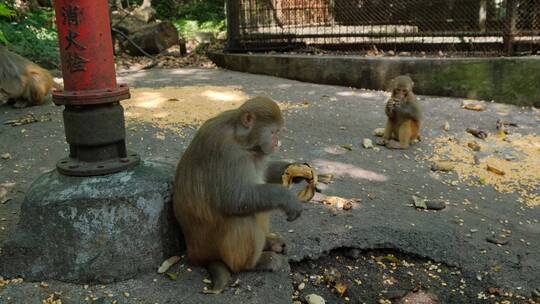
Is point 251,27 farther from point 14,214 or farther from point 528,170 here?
point 14,214

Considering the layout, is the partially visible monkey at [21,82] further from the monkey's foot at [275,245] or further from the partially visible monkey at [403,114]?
the monkey's foot at [275,245]

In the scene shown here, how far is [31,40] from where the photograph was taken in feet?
36.1

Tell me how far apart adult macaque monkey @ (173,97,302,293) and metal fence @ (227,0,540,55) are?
5900mm

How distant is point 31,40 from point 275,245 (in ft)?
31.3

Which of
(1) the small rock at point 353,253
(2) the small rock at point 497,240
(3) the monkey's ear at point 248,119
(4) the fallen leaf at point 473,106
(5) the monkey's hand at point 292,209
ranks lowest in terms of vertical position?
(1) the small rock at point 353,253

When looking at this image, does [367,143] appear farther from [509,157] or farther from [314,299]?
[314,299]

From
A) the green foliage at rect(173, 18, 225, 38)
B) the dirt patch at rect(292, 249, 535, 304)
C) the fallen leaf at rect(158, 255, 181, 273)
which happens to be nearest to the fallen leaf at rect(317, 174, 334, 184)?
the dirt patch at rect(292, 249, 535, 304)

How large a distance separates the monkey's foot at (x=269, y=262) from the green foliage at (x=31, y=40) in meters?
8.61

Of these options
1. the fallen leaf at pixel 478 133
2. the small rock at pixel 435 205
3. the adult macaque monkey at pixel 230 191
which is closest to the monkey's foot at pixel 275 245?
the adult macaque monkey at pixel 230 191

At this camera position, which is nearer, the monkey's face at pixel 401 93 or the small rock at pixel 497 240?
the small rock at pixel 497 240

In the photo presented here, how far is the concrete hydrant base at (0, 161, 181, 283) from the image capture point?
296cm

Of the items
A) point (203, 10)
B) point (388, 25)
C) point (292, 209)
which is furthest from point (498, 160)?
point (203, 10)

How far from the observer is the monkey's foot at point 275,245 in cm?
339

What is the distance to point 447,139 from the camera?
5.98 m
